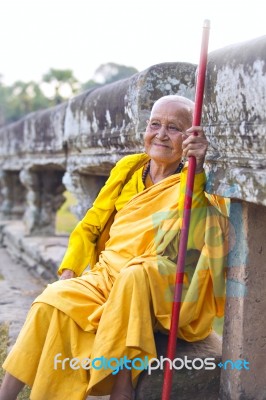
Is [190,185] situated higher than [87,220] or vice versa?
[190,185]

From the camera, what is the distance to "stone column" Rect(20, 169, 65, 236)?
27.6ft

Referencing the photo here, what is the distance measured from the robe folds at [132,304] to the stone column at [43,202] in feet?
17.9

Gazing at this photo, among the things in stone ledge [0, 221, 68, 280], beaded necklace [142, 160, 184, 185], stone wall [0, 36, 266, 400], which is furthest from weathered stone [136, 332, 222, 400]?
stone ledge [0, 221, 68, 280]

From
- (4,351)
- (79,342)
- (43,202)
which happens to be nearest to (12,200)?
(43,202)

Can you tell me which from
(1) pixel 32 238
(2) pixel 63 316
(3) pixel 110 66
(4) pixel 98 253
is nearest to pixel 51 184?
(1) pixel 32 238

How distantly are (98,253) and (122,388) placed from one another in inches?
40.3

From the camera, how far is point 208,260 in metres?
2.84

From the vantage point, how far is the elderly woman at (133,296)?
2.72 m

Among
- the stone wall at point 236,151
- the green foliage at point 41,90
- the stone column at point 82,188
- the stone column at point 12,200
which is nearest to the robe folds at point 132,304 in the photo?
the stone wall at point 236,151

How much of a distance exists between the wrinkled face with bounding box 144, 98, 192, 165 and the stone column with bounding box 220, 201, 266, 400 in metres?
0.52

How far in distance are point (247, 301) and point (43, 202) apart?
236 inches

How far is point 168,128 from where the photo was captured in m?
3.13

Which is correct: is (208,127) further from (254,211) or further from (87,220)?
(87,220)

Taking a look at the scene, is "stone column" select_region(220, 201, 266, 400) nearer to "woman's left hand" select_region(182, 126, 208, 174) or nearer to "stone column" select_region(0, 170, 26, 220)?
"woman's left hand" select_region(182, 126, 208, 174)
